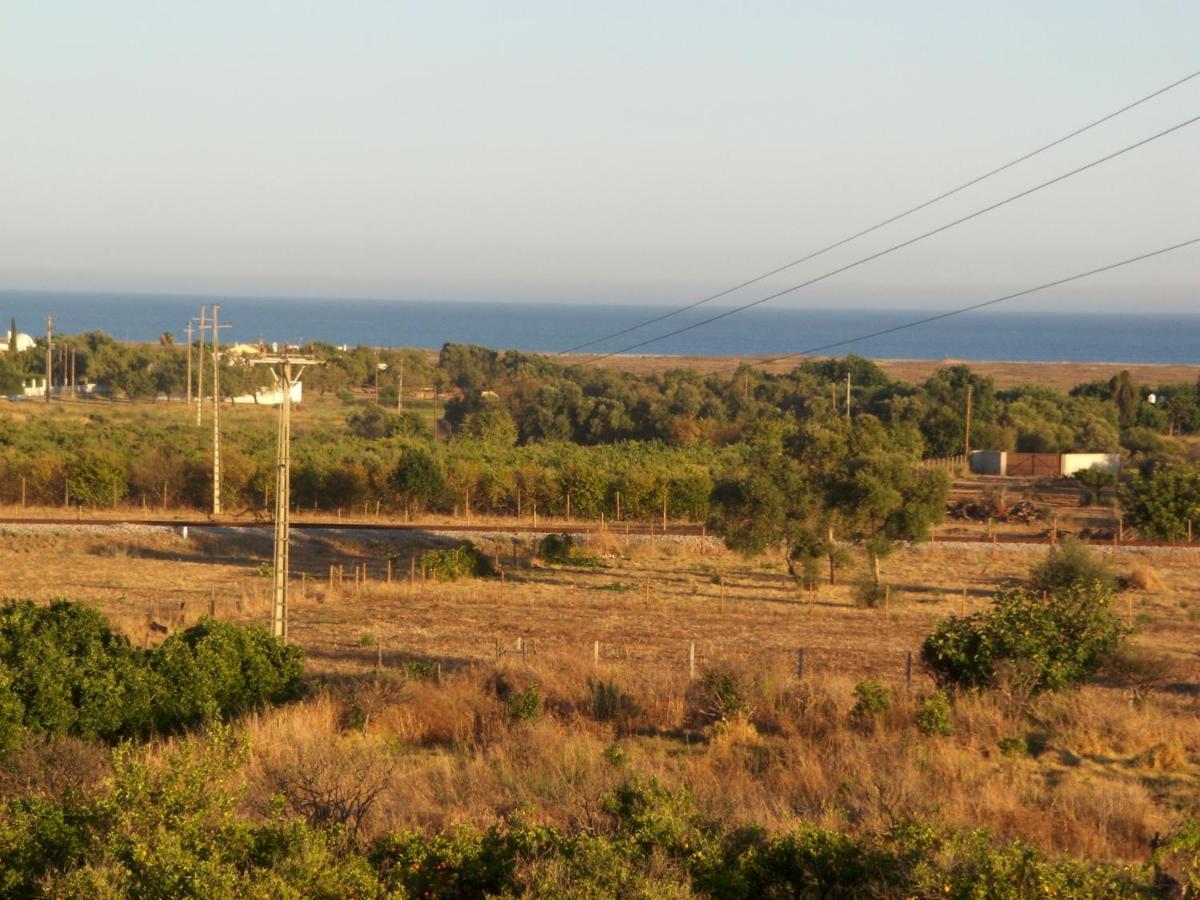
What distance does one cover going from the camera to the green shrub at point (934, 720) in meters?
16.4

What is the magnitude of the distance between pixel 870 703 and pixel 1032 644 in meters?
2.89

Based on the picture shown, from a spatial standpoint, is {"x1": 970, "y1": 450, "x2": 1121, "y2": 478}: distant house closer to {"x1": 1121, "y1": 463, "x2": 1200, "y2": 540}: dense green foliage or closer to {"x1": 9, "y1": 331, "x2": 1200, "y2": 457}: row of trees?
{"x1": 9, "y1": 331, "x2": 1200, "y2": 457}: row of trees

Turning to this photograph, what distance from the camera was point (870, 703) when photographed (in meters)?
17.2

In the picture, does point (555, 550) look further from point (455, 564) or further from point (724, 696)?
point (724, 696)

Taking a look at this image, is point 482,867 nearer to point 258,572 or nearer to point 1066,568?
point 1066,568

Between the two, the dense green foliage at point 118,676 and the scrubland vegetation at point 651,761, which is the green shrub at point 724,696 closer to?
the scrubland vegetation at point 651,761

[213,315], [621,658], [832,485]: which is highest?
[213,315]

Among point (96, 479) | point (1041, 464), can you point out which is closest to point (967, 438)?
point (1041, 464)

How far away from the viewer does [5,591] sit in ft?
102

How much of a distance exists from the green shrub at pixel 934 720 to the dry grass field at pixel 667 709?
0.49 feet

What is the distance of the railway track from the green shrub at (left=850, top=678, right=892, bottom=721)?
80.2 feet

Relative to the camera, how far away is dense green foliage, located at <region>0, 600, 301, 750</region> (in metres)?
16.0

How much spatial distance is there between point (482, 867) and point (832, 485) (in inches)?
1022

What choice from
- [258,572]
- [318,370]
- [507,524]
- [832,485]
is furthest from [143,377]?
[832,485]
